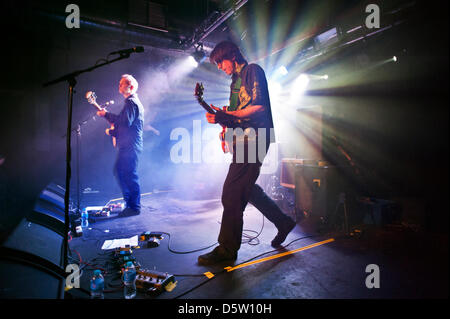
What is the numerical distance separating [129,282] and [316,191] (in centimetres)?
326

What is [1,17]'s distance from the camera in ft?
17.0

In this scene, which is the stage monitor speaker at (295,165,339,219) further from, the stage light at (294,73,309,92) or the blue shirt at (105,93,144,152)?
the stage light at (294,73,309,92)

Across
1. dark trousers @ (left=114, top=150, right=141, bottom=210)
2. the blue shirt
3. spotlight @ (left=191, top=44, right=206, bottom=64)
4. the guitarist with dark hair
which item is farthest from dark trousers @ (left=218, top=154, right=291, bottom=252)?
spotlight @ (left=191, top=44, right=206, bottom=64)

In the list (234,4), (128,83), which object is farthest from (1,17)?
(234,4)

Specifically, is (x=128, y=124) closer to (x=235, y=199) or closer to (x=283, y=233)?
(x=235, y=199)

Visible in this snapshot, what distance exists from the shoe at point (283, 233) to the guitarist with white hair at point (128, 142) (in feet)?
9.49

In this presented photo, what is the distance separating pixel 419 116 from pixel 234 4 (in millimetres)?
4111

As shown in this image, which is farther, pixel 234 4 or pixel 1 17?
pixel 1 17

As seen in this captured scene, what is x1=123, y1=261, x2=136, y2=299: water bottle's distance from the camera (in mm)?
1885

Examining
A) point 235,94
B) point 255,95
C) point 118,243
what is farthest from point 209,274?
point 235,94

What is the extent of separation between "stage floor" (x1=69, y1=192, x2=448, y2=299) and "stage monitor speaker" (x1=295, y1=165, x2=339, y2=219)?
41cm

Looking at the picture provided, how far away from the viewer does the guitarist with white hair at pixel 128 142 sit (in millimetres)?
4387

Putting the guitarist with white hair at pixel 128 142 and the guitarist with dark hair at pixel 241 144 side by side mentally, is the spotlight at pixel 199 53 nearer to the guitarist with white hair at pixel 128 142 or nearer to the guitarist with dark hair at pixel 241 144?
the guitarist with white hair at pixel 128 142
